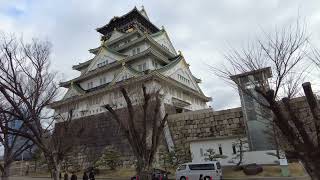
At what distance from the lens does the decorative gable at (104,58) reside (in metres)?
39.7

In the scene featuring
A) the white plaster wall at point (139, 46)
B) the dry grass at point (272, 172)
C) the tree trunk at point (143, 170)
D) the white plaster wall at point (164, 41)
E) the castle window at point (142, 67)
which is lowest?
the dry grass at point (272, 172)

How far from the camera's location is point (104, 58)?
134 ft

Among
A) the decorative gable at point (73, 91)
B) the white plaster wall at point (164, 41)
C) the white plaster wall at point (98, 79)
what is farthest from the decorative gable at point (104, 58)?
the white plaster wall at point (164, 41)

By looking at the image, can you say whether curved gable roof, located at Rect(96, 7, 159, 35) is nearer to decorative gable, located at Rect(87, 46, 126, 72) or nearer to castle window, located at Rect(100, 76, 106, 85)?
decorative gable, located at Rect(87, 46, 126, 72)

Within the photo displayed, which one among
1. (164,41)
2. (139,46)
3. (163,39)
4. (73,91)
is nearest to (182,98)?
(139,46)

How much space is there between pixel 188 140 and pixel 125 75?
37.2 feet

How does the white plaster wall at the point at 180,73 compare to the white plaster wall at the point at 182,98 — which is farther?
the white plaster wall at the point at 180,73

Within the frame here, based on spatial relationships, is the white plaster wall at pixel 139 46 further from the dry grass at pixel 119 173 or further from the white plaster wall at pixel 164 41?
the dry grass at pixel 119 173

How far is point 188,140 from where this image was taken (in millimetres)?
30156

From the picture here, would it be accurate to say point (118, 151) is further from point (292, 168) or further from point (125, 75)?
point (292, 168)

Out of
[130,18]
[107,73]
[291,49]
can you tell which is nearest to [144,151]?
[291,49]

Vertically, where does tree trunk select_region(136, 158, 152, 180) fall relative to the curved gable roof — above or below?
below

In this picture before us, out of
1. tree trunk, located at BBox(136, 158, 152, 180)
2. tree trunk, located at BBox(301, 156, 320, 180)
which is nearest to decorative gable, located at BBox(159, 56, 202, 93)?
tree trunk, located at BBox(136, 158, 152, 180)

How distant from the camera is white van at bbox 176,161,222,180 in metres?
21.5
